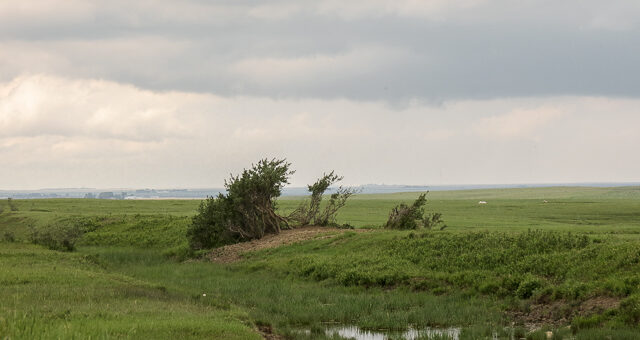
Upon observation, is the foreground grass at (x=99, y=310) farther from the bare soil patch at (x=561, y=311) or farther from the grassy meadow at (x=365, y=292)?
the bare soil patch at (x=561, y=311)

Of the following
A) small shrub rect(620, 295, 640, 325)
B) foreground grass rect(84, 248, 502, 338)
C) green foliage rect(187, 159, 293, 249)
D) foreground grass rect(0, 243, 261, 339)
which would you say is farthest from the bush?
small shrub rect(620, 295, 640, 325)

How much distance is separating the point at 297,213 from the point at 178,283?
60.1 feet

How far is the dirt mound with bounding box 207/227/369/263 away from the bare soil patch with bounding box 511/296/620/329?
60.2 feet

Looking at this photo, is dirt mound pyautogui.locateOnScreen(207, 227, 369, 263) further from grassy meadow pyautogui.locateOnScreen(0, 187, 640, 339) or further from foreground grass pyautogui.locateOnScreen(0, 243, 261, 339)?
foreground grass pyautogui.locateOnScreen(0, 243, 261, 339)

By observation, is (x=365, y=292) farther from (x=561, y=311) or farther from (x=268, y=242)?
(x=268, y=242)

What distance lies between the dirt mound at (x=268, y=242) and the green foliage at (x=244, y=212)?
1514mm

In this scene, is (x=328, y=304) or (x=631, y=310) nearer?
(x=631, y=310)

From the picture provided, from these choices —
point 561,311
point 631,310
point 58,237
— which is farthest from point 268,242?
point 631,310

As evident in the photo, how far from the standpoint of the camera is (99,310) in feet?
52.9

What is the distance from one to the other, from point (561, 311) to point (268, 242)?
22672mm

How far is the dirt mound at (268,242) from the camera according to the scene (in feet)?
124

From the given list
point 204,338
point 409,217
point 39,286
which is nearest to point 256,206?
point 409,217

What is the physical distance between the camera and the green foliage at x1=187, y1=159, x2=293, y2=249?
4272 centimetres

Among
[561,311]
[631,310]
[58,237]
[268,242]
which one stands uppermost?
[58,237]
